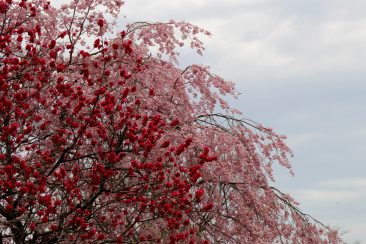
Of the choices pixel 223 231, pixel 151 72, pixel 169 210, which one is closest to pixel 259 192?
pixel 223 231

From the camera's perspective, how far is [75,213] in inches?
284

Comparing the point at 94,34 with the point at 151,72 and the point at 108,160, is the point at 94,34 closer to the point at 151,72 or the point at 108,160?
the point at 151,72

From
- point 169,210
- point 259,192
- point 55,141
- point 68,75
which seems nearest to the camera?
point 169,210

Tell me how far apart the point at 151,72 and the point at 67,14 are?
7.47ft

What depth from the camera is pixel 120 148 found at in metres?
7.25

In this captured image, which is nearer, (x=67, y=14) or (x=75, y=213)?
(x=75, y=213)

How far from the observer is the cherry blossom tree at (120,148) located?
706cm

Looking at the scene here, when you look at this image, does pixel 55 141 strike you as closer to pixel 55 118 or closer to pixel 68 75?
pixel 55 118

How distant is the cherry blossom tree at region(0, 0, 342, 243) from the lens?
23.2 feet

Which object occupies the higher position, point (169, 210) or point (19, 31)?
point (19, 31)

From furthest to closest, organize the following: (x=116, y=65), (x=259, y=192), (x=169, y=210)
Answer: (x=259, y=192)
(x=116, y=65)
(x=169, y=210)

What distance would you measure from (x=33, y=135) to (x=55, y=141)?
37.3 inches

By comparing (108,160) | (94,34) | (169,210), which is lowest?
(169,210)

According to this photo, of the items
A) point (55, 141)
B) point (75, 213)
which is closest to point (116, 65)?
point (55, 141)
